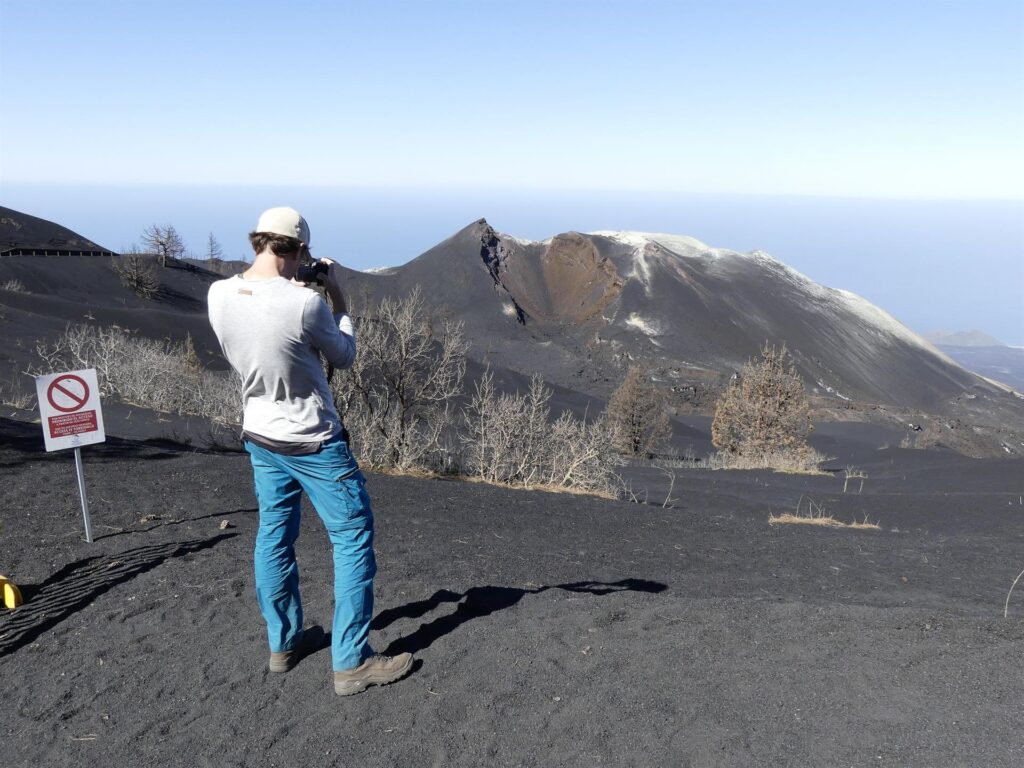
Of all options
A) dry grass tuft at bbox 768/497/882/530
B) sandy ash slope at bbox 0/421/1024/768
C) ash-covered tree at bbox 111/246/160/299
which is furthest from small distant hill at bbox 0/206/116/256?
sandy ash slope at bbox 0/421/1024/768

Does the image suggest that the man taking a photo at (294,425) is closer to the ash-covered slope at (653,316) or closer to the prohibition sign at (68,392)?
the prohibition sign at (68,392)

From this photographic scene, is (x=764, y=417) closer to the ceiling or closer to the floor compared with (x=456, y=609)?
closer to the floor

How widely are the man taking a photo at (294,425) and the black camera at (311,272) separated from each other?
0.12ft

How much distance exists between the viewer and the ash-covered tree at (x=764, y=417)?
2095 centimetres

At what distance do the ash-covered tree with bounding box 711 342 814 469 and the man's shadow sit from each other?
54.2ft

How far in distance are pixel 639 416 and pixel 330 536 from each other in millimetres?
21851

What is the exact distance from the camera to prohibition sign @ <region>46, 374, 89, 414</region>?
4.82 meters

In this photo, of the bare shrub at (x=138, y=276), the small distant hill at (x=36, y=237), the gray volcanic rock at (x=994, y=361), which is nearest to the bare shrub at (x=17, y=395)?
the bare shrub at (x=138, y=276)

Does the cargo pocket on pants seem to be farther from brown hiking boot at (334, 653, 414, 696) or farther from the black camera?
the black camera

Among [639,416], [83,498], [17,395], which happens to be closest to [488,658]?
[83,498]

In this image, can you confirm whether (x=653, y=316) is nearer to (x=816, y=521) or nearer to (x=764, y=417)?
(x=764, y=417)

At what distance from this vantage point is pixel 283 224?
2795 mm

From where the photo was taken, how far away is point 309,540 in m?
5.42

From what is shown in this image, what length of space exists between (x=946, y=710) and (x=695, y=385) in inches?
1469
